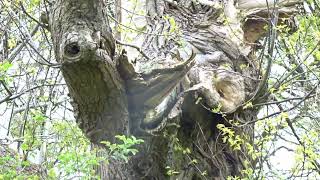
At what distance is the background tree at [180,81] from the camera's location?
2.72 metres

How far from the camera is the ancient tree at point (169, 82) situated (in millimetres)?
2658

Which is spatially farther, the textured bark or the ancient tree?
the ancient tree

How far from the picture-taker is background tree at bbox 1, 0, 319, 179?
272 centimetres

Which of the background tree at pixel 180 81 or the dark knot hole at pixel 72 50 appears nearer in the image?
the dark knot hole at pixel 72 50

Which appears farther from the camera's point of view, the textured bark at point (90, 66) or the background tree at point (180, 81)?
the background tree at point (180, 81)

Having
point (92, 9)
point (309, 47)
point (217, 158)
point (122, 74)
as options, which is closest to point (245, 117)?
point (217, 158)

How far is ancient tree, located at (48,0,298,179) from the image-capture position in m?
2.66

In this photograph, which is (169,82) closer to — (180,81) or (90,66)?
(180,81)

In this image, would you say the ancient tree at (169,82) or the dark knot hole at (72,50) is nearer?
the dark knot hole at (72,50)

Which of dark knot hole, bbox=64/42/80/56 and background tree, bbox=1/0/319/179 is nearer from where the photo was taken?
dark knot hole, bbox=64/42/80/56

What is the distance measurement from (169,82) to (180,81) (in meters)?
0.16

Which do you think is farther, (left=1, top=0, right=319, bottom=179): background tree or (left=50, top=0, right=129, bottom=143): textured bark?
(left=1, top=0, right=319, bottom=179): background tree

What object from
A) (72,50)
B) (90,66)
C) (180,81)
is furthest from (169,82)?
(72,50)

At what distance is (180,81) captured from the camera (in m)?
→ 3.22
